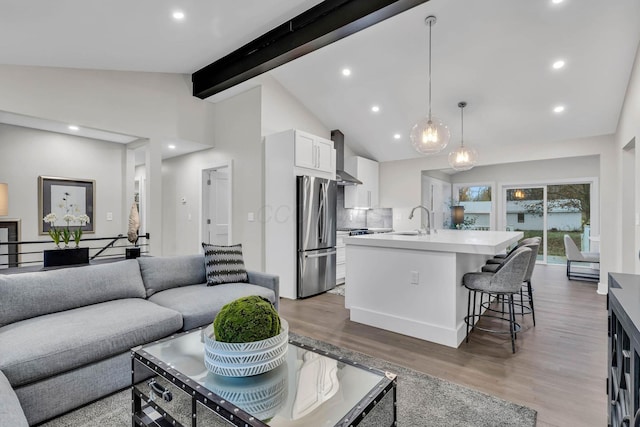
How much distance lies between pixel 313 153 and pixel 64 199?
3.67 m

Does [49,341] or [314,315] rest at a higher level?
[49,341]

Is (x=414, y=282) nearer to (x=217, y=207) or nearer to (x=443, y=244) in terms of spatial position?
(x=443, y=244)

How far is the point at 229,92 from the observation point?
192 inches

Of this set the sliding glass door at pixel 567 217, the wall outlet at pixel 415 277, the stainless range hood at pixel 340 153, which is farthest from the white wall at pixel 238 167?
the sliding glass door at pixel 567 217

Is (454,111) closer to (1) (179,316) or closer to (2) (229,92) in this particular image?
(2) (229,92)

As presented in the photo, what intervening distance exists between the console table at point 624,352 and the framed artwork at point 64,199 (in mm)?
5818

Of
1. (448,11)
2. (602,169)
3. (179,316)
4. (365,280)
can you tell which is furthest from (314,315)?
(602,169)

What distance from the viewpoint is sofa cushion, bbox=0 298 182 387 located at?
172 centimetres

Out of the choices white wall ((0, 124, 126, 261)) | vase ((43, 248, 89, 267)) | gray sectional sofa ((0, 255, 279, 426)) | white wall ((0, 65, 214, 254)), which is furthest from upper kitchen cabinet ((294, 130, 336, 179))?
white wall ((0, 124, 126, 261))

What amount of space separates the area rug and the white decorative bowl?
0.86 m

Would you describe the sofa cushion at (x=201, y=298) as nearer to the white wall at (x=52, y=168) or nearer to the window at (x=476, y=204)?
the white wall at (x=52, y=168)

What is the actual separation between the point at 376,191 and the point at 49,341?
20.5 feet

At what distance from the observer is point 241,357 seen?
4.71 feet

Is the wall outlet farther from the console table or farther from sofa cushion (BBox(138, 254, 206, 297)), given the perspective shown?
sofa cushion (BBox(138, 254, 206, 297))
